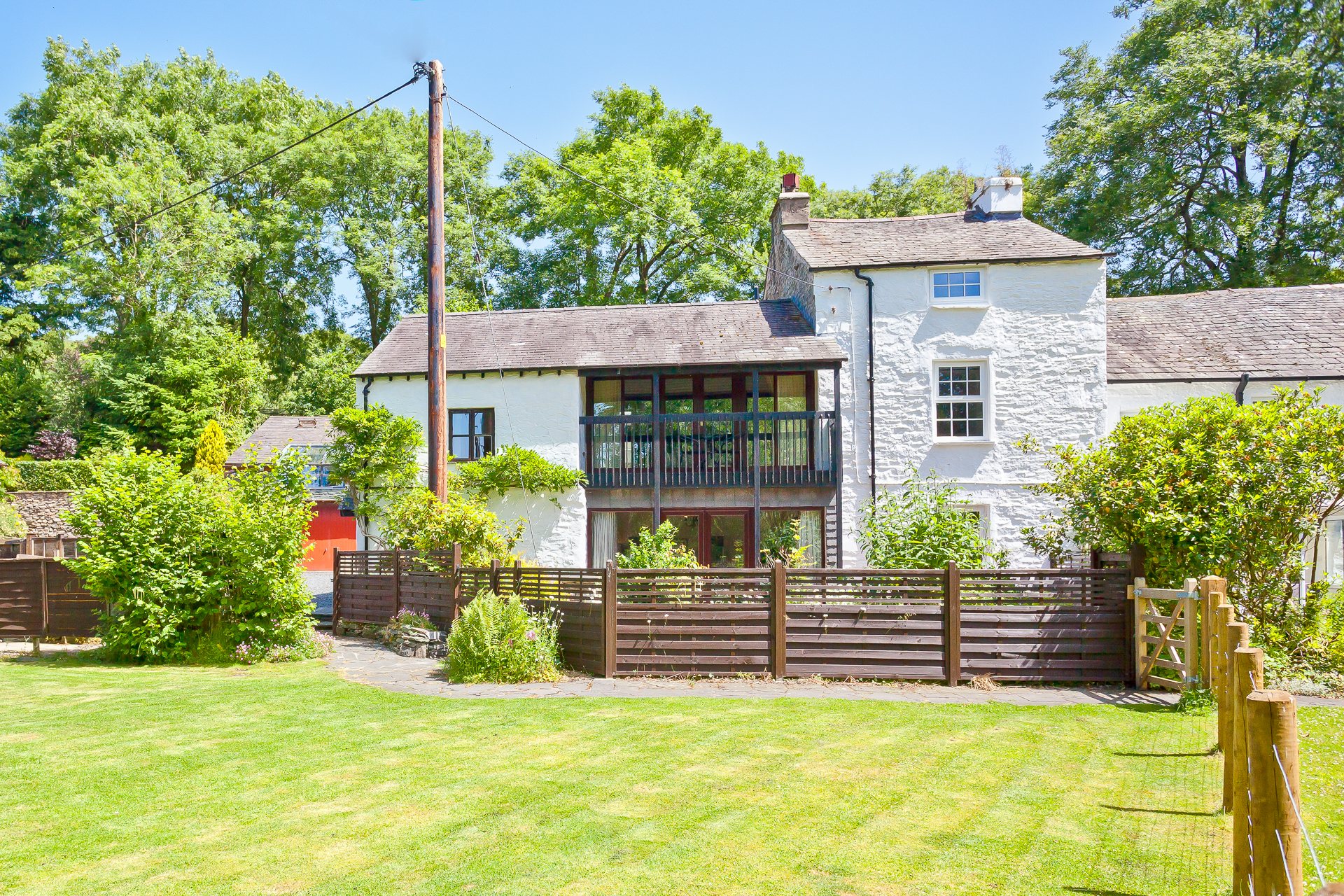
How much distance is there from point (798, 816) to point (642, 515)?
14642 mm

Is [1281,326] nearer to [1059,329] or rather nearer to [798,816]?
[1059,329]

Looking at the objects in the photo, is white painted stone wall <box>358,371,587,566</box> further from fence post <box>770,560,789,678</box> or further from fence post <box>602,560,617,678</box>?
fence post <box>770,560,789,678</box>

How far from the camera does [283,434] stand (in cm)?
3484

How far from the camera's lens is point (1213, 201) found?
3091 cm

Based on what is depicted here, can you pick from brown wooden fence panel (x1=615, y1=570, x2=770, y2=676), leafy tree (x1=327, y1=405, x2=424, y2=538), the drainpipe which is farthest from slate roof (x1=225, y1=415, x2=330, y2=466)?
brown wooden fence panel (x1=615, y1=570, x2=770, y2=676)

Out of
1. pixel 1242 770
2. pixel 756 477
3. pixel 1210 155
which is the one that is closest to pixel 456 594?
pixel 756 477

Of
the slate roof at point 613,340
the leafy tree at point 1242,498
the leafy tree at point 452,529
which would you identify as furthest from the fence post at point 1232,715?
the slate roof at point 613,340

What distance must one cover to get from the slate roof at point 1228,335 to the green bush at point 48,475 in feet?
111

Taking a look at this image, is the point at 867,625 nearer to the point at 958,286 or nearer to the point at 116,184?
the point at 958,286

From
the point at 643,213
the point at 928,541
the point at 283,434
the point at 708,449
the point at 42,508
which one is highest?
the point at 643,213

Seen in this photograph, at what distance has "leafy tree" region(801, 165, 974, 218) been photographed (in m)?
38.2

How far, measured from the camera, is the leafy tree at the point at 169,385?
3544 centimetres

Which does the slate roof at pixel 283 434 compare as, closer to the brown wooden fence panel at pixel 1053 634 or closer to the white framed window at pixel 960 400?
the white framed window at pixel 960 400

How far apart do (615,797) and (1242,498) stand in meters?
8.78
